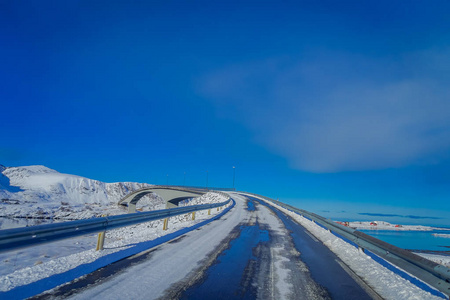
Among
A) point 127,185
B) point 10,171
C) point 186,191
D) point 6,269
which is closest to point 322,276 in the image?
point 6,269

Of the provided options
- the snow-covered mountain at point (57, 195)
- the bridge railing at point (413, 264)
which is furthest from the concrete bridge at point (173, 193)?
the bridge railing at point (413, 264)

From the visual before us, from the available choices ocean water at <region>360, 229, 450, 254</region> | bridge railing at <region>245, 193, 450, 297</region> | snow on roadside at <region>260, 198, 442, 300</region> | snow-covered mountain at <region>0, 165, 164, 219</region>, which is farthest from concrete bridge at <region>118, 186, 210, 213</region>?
bridge railing at <region>245, 193, 450, 297</region>

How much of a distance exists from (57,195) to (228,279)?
12643 cm

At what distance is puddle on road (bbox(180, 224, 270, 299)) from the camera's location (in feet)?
13.3

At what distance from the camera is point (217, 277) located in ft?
16.3

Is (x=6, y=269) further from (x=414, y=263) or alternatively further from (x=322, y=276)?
(x=414, y=263)

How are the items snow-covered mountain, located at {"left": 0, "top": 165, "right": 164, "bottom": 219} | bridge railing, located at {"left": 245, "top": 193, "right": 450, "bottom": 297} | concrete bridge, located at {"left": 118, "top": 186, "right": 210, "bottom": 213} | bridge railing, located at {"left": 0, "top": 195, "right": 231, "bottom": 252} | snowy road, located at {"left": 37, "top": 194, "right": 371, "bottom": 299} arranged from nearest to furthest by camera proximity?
bridge railing, located at {"left": 245, "top": 193, "right": 450, "bottom": 297}
snowy road, located at {"left": 37, "top": 194, "right": 371, "bottom": 299}
bridge railing, located at {"left": 0, "top": 195, "right": 231, "bottom": 252}
snow-covered mountain, located at {"left": 0, "top": 165, "right": 164, "bottom": 219}
concrete bridge, located at {"left": 118, "top": 186, "right": 210, "bottom": 213}

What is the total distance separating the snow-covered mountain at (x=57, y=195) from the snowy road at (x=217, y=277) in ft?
225

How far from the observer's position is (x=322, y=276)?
17.6 feet

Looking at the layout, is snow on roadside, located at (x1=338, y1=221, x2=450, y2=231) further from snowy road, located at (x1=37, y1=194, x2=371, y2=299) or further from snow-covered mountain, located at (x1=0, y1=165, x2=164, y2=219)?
snow-covered mountain, located at (x1=0, y1=165, x2=164, y2=219)

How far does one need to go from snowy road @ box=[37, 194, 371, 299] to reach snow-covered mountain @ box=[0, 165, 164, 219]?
68.5 metres

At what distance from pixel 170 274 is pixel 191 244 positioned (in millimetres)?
3116

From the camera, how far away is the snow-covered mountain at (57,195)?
215ft

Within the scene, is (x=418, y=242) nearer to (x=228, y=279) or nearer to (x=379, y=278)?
(x=379, y=278)
